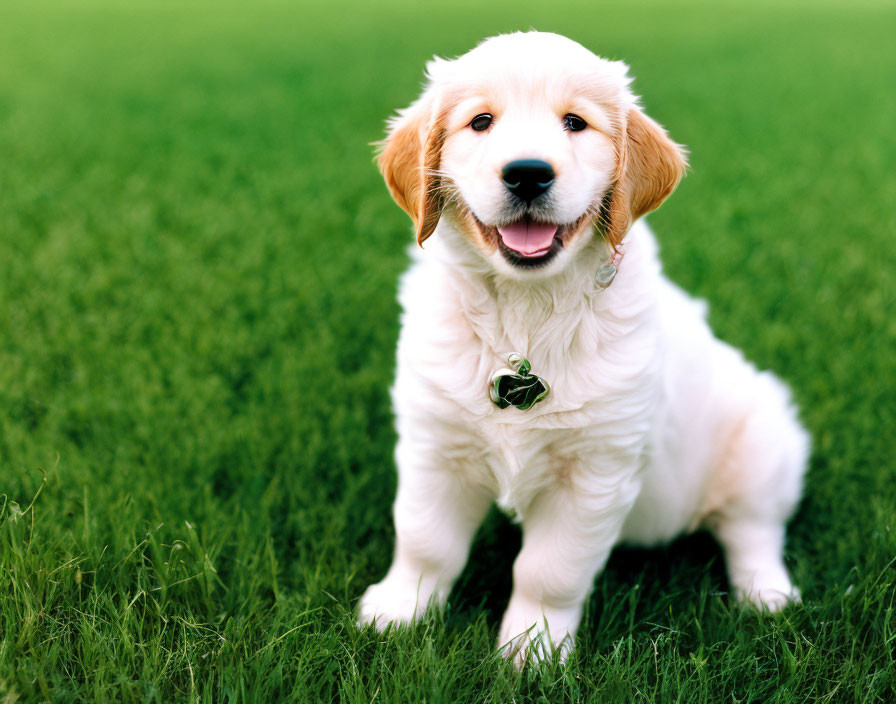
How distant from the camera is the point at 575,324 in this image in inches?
90.3

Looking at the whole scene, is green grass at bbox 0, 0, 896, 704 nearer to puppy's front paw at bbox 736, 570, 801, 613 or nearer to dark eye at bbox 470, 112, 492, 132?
puppy's front paw at bbox 736, 570, 801, 613

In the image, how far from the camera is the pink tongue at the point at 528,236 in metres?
2.15

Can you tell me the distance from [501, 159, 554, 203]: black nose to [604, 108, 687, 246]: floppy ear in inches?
10.3

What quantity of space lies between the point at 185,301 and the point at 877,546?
3435mm

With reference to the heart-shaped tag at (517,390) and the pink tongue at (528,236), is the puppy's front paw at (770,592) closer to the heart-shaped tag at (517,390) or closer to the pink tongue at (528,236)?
the heart-shaped tag at (517,390)

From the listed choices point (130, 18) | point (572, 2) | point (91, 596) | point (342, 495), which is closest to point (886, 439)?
point (342, 495)

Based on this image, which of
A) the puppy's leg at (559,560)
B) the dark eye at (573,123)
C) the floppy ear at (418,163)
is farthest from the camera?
the puppy's leg at (559,560)

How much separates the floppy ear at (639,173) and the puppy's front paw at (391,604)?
1208mm

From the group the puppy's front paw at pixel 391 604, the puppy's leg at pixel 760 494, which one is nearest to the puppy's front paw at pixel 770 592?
the puppy's leg at pixel 760 494

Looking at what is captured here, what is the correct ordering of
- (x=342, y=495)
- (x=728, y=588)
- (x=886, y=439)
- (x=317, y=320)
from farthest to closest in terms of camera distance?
(x=317, y=320) < (x=886, y=439) < (x=342, y=495) < (x=728, y=588)

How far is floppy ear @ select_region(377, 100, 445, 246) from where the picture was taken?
2.25 meters

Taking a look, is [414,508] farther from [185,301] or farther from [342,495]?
[185,301]

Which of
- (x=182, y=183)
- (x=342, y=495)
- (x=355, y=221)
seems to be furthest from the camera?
(x=182, y=183)

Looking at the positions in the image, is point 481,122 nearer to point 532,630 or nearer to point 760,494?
point 532,630
